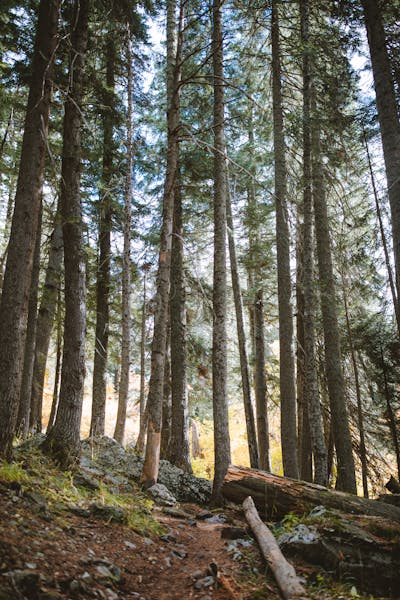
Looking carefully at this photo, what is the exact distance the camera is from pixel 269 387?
1786 cm

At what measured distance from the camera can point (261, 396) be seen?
47.6ft

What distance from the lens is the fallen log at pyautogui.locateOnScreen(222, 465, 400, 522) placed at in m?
5.94

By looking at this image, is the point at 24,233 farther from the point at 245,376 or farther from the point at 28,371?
the point at 245,376

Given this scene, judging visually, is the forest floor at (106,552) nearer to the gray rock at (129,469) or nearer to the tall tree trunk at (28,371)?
the gray rock at (129,469)

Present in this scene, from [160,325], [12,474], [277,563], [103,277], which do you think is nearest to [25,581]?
[12,474]

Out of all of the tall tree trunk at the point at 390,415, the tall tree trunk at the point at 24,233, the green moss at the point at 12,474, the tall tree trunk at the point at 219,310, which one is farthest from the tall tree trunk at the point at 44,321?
the tall tree trunk at the point at 390,415

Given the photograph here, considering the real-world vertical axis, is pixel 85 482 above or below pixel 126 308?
below

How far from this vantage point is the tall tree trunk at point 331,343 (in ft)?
33.9

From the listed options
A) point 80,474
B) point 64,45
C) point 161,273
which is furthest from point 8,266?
point 64,45

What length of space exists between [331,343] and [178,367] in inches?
197

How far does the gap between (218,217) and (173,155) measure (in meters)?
1.91

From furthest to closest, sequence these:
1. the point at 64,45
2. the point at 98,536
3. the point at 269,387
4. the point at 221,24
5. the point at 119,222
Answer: the point at 269,387, the point at 119,222, the point at 221,24, the point at 64,45, the point at 98,536

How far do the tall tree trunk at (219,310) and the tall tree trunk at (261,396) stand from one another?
534 centimetres

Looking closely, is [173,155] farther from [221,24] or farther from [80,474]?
[80,474]
